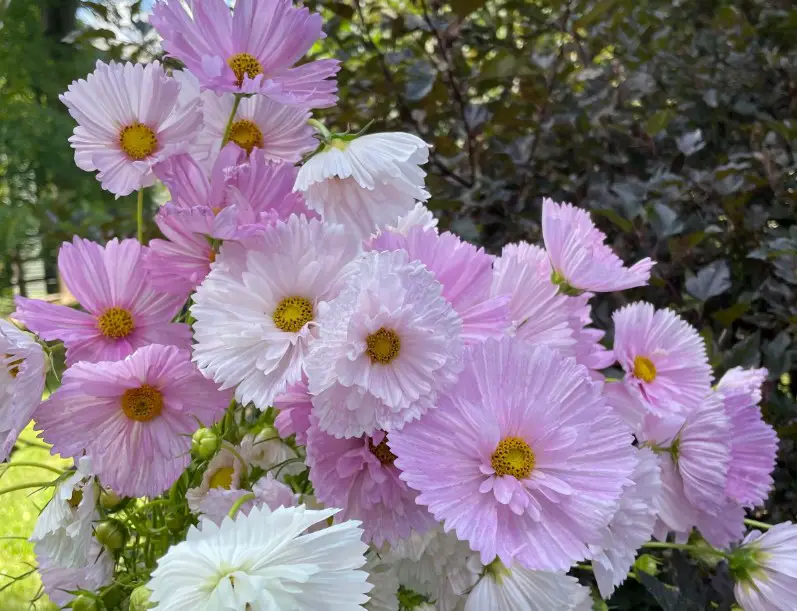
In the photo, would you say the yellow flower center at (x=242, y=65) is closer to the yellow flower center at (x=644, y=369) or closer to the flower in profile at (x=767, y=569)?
the yellow flower center at (x=644, y=369)

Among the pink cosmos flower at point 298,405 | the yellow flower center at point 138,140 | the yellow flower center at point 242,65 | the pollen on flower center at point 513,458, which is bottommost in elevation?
the pink cosmos flower at point 298,405

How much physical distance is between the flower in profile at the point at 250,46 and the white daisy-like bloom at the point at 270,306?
0.20 feet

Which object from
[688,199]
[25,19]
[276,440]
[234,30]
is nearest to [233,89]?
[234,30]

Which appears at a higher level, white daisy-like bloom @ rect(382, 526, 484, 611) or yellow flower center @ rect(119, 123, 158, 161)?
yellow flower center @ rect(119, 123, 158, 161)

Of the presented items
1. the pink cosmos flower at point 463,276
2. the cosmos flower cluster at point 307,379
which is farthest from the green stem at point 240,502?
the pink cosmos flower at point 463,276

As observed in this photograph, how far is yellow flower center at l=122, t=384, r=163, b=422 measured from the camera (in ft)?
0.95

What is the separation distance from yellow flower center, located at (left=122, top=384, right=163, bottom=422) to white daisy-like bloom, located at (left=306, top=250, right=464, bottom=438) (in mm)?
80

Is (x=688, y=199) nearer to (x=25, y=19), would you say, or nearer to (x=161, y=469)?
(x=161, y=469)

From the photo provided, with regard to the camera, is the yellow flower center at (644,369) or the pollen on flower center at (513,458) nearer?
the pollen on flower center at (513,458)

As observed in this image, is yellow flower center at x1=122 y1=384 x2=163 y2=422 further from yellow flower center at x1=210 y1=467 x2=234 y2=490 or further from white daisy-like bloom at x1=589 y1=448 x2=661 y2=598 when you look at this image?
white daisy-like bloom at x1=589 y1=448 x2=661 y2=598

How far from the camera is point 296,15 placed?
1.01 feet

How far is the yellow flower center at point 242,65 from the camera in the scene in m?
0.30

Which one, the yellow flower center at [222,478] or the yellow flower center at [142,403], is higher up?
the yellow flower center at [142,403]

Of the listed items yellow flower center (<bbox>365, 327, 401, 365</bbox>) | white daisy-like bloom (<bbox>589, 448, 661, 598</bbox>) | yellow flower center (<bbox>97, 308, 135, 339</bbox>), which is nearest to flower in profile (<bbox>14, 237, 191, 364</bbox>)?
yellow flower center (<bbox>97, 308, 135, 339</bbox>)
